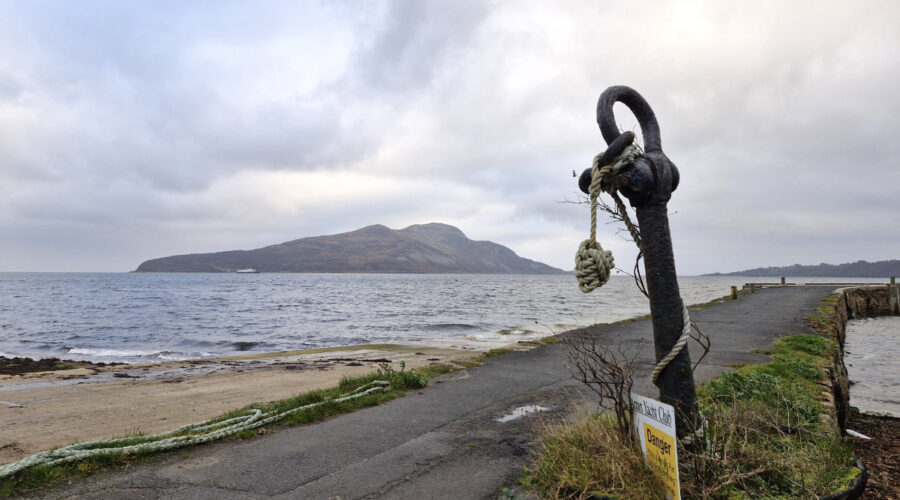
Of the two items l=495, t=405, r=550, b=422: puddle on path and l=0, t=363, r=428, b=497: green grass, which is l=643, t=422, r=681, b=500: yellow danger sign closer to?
l=495, t=405, r=550, b=422: puddle on path

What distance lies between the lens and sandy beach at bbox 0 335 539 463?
700 centimetres

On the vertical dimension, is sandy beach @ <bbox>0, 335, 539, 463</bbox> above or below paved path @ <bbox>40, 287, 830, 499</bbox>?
below

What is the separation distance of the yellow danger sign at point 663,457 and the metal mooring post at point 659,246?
0.90ft

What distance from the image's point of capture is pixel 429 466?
4.58 m

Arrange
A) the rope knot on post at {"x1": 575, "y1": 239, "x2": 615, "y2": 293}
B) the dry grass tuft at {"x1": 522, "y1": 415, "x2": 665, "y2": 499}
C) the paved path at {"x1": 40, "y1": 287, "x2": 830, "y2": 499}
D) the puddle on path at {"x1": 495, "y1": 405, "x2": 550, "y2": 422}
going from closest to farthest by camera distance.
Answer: the rope knot on post at {"x1": 575, "y1": 239, "x2": 615, "y2": 293} < the dry grass tuft at {"x1": 522, "y1": 415, "x2": 665, "y2": 499} < the paved path at {"x1": 40, "y1": 287, "x2": 830, "y2": 499} < the puddle on path at {"x1": 495, "y1": 405, "x2": 550, "y2": 422}

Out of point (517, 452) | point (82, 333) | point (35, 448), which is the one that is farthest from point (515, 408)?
point (82, 333)

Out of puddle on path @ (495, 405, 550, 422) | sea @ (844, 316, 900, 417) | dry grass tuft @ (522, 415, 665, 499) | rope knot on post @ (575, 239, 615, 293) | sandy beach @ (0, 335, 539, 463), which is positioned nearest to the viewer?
rope knot on post @ (575, 239, 615, 293)

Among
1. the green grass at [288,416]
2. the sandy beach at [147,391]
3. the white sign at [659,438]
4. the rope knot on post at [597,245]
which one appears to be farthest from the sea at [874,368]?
the rope knot on post at [597,245]

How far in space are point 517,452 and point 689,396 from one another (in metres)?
2.18

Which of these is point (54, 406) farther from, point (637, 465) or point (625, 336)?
point (625, 336)

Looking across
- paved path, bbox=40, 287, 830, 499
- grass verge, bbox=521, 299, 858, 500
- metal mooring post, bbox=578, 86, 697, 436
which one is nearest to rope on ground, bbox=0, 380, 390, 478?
paved path, bbox=40, 287, 830, 499

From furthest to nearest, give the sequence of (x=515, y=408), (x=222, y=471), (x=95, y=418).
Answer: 1. (x=95, y=418)
2. (x=515, y=408)
3. (x=222, y=471)

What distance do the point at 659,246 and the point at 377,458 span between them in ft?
11.2

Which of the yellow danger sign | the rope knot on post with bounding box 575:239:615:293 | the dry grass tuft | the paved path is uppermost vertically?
the rope knot on post with bounding box 575:239:615:293
